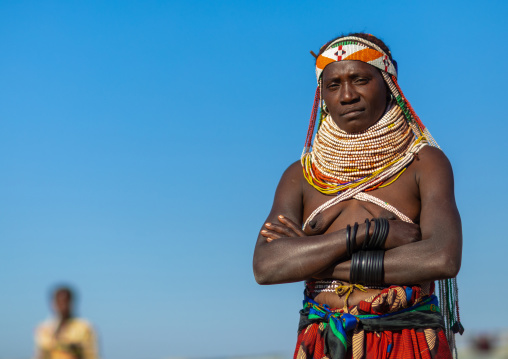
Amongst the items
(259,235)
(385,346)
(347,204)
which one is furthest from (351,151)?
(385,346)

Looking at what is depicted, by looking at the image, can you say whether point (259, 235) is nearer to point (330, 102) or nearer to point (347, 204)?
point (347, 204)

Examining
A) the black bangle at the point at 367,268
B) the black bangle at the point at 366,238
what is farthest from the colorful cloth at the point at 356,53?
the black bangle at the point at 367,268

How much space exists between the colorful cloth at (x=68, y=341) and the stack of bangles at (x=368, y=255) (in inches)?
163

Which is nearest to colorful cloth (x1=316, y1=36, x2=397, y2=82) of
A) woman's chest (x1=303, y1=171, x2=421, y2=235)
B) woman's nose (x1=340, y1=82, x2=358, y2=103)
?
woman's nose (x1=340, y1=82, x2=358, y2=103)

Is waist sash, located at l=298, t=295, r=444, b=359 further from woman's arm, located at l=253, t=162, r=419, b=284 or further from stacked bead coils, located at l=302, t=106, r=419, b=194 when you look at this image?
stacked bead coils, located at l=302, t=106, r=419, b=194

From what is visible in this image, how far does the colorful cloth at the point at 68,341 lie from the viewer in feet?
25.7

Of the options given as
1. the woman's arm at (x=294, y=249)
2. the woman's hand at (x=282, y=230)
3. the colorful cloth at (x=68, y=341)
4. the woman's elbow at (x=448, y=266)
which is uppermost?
the woman's hand at (x=282, y=230)

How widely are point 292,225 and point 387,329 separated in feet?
2.81

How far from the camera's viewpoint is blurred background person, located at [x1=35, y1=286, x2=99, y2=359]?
7852 mm

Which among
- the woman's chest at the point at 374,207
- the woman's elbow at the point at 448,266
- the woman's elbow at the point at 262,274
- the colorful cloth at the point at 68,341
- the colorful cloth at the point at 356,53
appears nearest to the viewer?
the woman's elbow at the point at 448,266

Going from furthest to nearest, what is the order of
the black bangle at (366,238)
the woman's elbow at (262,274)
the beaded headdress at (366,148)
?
the beaded headdress at (366,148), the woman's elbow at (262,274), the black bangle at (366,238)

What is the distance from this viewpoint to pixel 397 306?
14.7 feet

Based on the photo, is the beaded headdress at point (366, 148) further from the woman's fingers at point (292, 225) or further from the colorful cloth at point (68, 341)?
the colorful cloth at point (68, 341)

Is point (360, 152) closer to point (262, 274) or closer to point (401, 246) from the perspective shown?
point (401, 246)
